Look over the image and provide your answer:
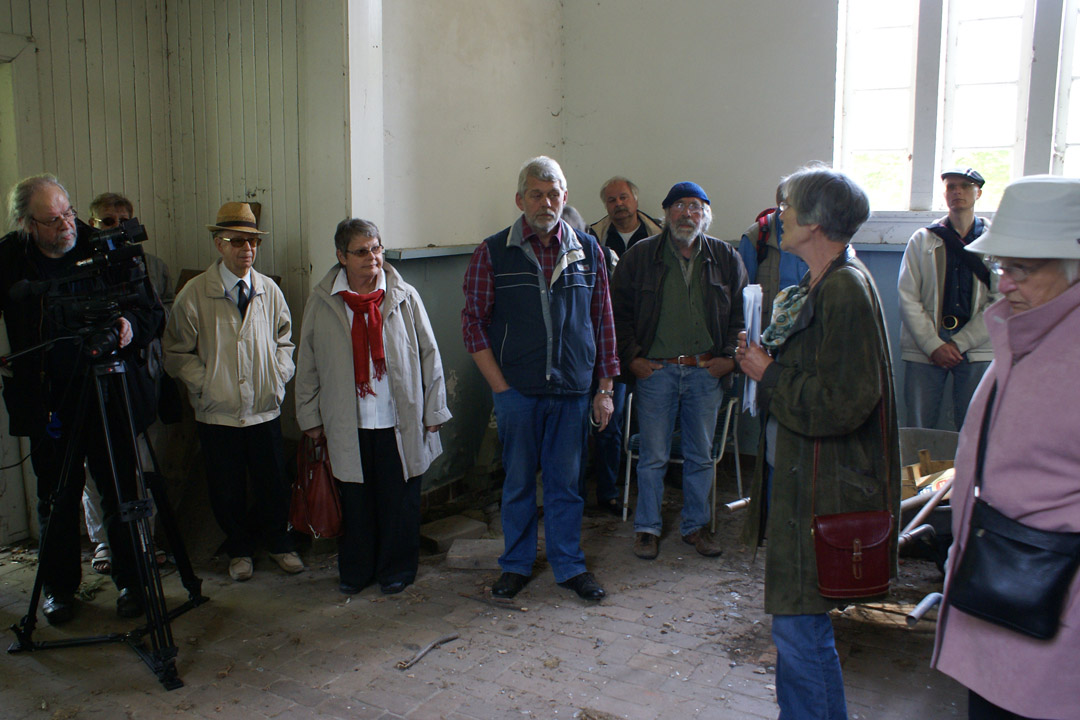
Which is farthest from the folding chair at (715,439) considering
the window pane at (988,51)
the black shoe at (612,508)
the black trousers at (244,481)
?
the window pane at (988,51)

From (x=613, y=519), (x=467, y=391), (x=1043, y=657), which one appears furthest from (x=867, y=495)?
(x=467, y=391)

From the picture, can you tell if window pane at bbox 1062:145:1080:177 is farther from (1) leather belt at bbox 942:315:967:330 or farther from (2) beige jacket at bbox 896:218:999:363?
(1) leather belt at bbox 942:315:967:330

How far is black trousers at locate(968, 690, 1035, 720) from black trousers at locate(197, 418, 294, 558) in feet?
10.8

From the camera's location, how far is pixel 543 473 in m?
3.91

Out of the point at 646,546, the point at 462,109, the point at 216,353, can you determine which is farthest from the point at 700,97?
the point at 216,353

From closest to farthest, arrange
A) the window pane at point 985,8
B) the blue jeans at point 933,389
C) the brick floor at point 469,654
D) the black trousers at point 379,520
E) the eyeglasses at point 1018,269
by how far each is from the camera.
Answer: the eyeglasses at point 1018,269 → the brick floor at point 469,654 → the black trousers at point 379,520 → the blue jeans at point 933,389 → the window pane at point 985,8

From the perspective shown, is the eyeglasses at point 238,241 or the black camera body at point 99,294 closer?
the black camera body at point 99,294

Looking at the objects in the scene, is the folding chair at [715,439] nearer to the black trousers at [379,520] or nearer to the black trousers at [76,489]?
the black trousers at [379,520]

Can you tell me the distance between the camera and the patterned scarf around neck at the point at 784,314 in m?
2.38

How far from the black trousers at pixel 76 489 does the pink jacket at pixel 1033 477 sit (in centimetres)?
317

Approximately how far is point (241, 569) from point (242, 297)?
1.34 meters

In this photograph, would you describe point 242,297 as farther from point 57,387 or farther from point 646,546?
point 646,546

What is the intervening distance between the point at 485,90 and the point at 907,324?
296 cm

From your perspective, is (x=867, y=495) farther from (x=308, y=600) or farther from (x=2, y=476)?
(x=2, y=476)
